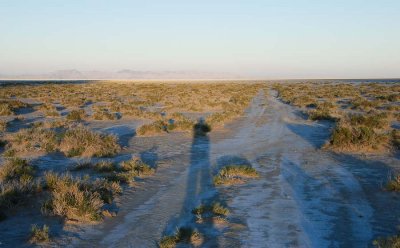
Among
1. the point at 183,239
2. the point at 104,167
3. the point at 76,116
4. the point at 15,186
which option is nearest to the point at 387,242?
the point at 183,239

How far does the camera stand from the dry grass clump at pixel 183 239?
20.2ft

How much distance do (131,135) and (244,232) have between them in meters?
11.9

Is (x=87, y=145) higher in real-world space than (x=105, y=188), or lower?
higher

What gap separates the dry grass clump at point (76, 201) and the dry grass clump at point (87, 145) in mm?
4475

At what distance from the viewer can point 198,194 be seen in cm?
902

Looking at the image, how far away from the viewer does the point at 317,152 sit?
13734 mm

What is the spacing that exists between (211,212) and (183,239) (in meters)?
1.34

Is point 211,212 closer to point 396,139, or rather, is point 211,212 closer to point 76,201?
point 76,201

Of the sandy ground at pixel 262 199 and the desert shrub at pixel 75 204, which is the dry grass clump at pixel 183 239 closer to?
the sandy ground at pixel 262 199

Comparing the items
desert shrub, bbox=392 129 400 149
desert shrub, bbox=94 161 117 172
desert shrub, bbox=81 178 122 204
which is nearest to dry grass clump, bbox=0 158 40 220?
desert shrub, bbox=81 178 122 204

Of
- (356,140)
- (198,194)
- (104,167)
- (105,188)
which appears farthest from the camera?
(356,140)

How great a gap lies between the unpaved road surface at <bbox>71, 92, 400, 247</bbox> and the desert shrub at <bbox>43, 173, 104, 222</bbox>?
14.8 inches

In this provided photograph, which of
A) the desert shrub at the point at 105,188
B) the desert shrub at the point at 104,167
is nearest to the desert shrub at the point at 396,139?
the desert shrub at the point at 104,167

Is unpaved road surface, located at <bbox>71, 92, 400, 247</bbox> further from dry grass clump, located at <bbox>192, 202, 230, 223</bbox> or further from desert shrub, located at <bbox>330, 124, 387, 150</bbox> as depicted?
desert shrub, located at <bbox>330, 124, 387, 150</bbox>
